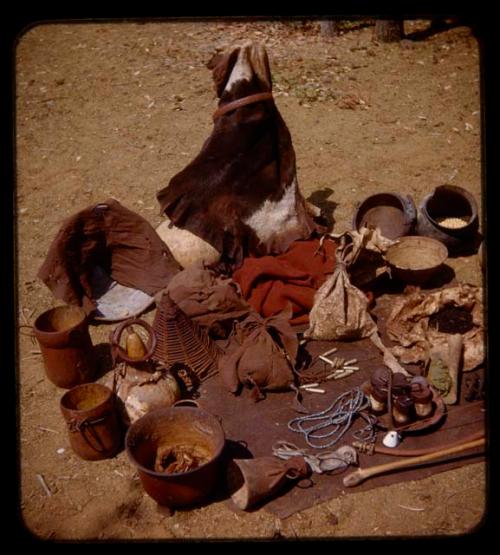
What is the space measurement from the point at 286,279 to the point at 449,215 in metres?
2.51

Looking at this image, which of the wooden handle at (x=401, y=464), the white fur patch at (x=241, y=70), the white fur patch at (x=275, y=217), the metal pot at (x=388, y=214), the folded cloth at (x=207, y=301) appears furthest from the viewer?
the metal pot at (x=388, y=214)

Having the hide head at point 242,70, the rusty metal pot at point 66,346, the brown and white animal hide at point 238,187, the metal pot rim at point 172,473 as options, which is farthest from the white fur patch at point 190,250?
the metal pot rim at point 172,473

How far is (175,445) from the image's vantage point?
4387 millimetres

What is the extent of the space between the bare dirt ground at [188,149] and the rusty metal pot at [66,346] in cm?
23

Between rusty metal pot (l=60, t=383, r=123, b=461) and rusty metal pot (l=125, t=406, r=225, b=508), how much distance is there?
0.30 meters

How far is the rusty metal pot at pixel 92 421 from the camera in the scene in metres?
4.29

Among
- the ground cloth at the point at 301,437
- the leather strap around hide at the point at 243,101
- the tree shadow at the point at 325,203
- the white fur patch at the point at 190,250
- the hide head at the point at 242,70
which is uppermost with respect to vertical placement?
the hide head at the point at 242,70

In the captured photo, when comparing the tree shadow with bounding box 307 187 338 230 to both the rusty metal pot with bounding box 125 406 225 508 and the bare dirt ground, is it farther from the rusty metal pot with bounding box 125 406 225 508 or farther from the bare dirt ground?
the rusty metal pot with bounding box 125 406 225 508

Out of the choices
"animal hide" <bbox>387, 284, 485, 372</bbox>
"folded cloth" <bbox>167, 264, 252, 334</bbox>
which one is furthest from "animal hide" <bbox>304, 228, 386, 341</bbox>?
"folded cloth" <bbox>167, 264, 252, 334</bbox>

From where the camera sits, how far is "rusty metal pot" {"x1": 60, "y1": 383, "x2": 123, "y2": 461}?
14.1 feet

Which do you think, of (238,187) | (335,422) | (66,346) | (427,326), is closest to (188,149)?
(238,187)

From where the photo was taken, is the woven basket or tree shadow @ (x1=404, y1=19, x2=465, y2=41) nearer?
the woven basket

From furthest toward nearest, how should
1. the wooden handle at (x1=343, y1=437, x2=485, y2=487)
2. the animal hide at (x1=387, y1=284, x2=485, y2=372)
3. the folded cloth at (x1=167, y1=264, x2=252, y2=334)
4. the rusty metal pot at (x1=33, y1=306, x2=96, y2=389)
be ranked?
the folded cloth at (x1=167, y1=264, x2=252, y2=334)
the animal hide at (x1=387, y1=284, x2=485, y2=372)
the rusty metal pot at (x1=33, y1=306, x2=96, y2=389)
the wooden handle at (x1=343, y1=437, x2=485, y2=487)

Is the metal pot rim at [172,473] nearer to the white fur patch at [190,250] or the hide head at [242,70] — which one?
the white fur patch at [190,250]
